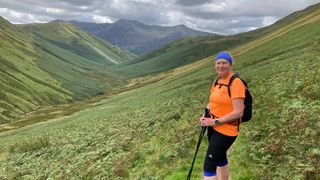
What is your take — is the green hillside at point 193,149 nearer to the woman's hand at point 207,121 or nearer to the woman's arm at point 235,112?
the woman's arm at point 235,112

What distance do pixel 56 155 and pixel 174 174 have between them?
1365cm

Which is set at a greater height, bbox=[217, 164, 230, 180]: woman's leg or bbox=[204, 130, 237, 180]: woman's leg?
bbox=[204, 130, 237, 180]: woman's leg

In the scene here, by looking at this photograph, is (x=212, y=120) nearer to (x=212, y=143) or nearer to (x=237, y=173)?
(x=212, y=143)

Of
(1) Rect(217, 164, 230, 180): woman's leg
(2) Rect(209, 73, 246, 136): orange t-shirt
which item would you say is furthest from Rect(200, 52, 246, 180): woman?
(1) Rect(217, 164, 230, 180): woman's leg

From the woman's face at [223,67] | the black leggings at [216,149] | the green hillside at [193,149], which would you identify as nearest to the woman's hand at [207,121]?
the black leggings at [216,149]

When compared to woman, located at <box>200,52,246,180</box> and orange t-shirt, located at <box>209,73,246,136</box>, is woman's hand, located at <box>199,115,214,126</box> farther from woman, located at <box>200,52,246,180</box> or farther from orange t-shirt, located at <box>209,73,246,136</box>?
orange t-shirt, located at <box>209,73,246,136</box>

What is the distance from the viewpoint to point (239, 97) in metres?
9.51

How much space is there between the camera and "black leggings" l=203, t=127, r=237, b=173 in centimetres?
984

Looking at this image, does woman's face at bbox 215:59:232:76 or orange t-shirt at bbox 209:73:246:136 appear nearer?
orange t-shirt at bbox 209:73:246:136

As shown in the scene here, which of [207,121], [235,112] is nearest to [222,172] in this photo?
[207,121]

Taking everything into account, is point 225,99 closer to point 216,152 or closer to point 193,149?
point 216,152

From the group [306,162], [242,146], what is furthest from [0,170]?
[306,162]

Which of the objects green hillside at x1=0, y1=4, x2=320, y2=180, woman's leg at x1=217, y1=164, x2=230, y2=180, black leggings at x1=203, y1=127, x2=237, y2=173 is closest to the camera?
black leggings at x1=203, y1=127, x2=237, y2=173

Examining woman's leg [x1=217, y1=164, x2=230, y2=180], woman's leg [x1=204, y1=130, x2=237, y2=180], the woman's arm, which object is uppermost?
the woman's arm
